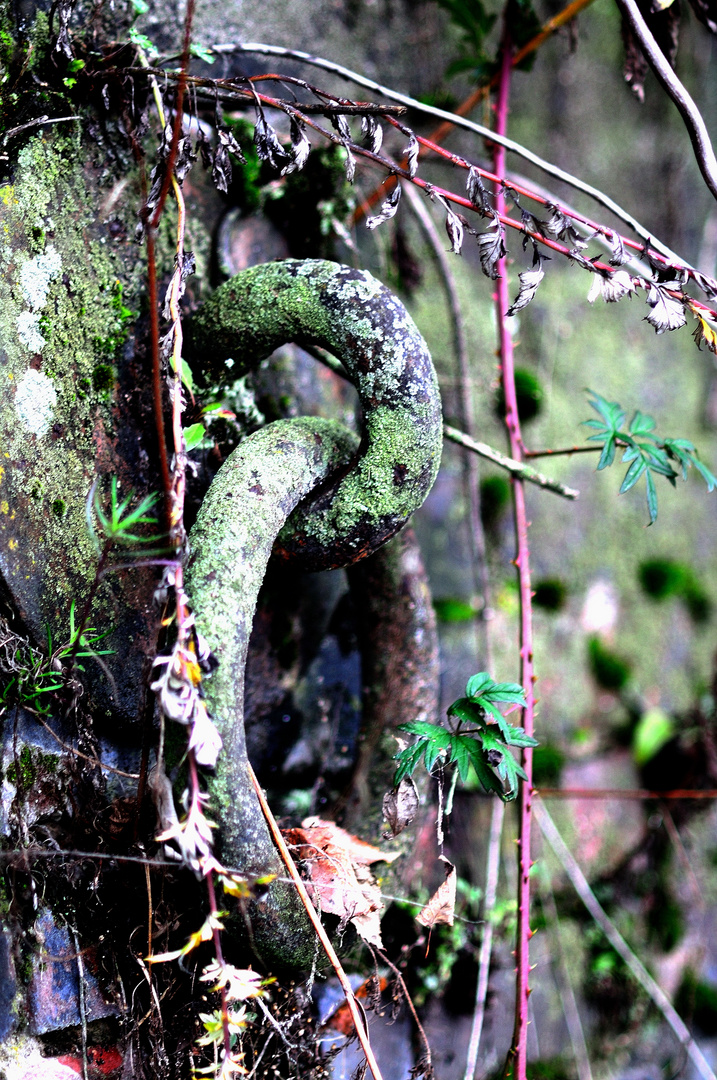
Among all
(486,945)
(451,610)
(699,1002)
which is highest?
(451,610)

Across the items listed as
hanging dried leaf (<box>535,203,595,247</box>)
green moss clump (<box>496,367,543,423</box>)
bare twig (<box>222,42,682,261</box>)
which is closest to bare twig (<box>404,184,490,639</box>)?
green moss clump (<box>496,367,543,423</box>)

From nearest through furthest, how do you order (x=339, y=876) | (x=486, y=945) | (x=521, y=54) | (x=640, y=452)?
(x=339, y=876) → (x=640, y=452) → (x=486, y=945) → (x=521, y=54)

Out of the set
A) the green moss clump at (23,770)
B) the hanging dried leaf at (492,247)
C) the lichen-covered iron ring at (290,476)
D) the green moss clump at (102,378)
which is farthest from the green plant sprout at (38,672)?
the hanging dried leaf at (492,247)

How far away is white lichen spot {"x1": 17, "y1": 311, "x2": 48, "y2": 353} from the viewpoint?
3.34 feet

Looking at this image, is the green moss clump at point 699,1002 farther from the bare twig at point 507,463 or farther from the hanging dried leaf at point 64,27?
the hanging dried leaf at point 64,27

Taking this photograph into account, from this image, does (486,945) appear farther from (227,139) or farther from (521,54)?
(521,54)

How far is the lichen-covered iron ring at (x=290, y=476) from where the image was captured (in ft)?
2.90

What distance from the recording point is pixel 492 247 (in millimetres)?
1055

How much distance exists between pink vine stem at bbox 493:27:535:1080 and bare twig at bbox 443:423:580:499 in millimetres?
34

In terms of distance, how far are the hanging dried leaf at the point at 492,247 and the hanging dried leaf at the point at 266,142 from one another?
31 cm

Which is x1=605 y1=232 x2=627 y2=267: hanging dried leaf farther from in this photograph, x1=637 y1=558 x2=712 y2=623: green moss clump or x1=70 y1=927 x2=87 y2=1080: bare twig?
x1=637 y1=558 x2=712 y2=623: green moss clump

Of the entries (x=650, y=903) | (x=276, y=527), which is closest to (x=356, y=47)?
(x=276, y=527)

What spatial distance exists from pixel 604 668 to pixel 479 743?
4.20ft

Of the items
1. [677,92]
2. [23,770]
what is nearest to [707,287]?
[677,92]
